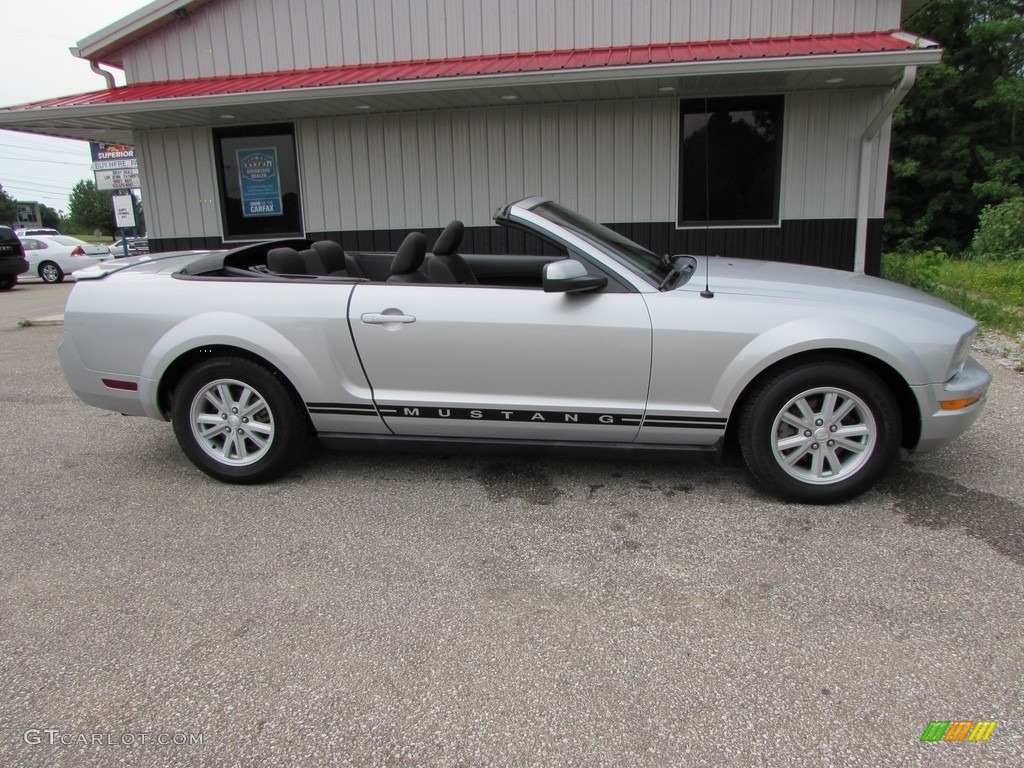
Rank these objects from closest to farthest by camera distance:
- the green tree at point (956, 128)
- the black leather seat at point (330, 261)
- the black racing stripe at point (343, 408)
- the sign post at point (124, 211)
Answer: the black racing stripe at point (343, 408) → the black leather seat at point (330, 261) → the sign post at point (124, 211) → the green tree at point (956, 128)

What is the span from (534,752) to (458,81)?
6.62 metres

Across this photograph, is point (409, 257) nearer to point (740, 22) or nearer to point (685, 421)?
point (685, 421)

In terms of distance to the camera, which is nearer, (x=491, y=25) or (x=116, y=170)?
(x=491, y=25)

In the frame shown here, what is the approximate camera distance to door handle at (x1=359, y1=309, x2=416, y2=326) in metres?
3.65

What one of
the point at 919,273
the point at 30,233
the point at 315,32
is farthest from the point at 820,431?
the point at 30,233

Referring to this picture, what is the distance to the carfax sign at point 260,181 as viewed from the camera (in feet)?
30.8

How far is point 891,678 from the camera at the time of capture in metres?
2.28

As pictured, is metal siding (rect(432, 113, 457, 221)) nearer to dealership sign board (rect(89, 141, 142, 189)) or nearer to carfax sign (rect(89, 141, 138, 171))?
dealership sign board (rect(89, 141, 142, 189))

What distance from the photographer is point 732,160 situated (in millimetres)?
8547

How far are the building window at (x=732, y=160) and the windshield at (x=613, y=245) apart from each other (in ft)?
15.0

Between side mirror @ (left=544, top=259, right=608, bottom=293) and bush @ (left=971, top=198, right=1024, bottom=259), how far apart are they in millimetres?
14393

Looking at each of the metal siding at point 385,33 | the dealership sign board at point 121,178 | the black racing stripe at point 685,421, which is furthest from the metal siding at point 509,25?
the dealership sign board at point 121,178

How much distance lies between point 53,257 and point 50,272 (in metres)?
0.47

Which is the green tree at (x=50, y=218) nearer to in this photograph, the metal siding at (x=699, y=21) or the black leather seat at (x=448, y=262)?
the metal siding at (x=699, y=21)
